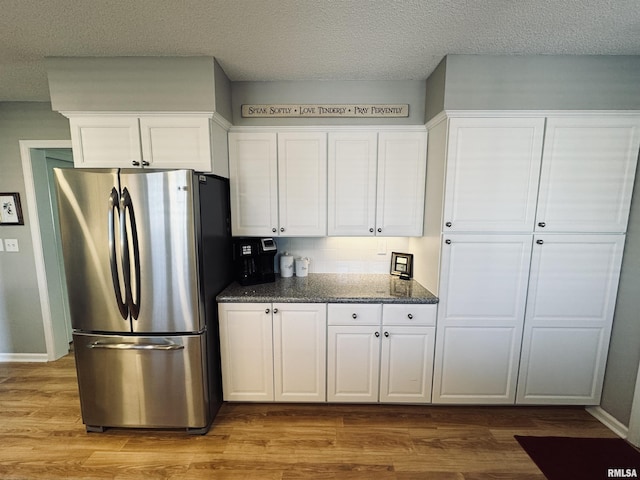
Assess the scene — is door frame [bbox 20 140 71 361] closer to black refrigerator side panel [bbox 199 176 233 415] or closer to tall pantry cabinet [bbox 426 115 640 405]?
black refrigerator side panel [bbox 199 176 233 415]

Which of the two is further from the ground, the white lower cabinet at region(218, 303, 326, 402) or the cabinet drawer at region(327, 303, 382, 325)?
the cabinet drawer at region(327, 303, 382, 325)

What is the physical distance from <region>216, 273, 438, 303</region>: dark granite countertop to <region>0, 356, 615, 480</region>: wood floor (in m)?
0.90

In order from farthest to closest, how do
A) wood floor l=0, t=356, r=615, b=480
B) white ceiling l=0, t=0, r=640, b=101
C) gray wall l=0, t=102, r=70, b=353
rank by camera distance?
gray wall l=0, t=102, r=70, b=353
wood floor l=0, t=356, r=615, b=480
white ceiling l=0, t=0, r=640, b=101

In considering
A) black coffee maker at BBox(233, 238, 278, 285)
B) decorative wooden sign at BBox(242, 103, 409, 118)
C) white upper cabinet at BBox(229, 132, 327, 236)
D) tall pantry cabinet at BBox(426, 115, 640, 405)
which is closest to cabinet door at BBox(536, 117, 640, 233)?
tall pantry cabinet at BBox(426, 115, 640, 405)

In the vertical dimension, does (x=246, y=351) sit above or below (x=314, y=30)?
below

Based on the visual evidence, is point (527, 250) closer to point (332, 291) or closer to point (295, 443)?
point (332, 291)

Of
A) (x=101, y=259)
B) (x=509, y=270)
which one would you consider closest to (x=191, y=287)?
(x=101, y=259)

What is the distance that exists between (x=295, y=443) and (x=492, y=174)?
7.41ft

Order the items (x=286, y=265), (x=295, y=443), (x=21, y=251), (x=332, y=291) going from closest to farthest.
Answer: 1. (x=295, y=443)
2. (x=332, y=291)
3. (x=286, y=265)
4. (x=21, y=251)

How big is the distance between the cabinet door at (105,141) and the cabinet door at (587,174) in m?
2.83

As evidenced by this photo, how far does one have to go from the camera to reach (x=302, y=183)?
2188 millimetres

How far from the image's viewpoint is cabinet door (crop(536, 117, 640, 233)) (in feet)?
5.87

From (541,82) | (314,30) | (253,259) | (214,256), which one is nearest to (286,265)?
(253,259)

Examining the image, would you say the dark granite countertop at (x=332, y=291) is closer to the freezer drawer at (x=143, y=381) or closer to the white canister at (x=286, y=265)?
the white canister at (x=286, y=265)
